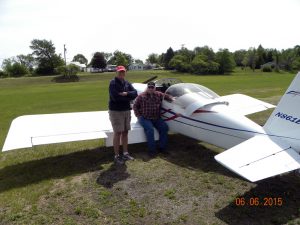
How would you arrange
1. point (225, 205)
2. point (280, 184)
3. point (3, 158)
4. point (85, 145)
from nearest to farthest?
1. point (225, 205)
2. point (280, 184)
3. point (3, 158)
4. point (85, 145)

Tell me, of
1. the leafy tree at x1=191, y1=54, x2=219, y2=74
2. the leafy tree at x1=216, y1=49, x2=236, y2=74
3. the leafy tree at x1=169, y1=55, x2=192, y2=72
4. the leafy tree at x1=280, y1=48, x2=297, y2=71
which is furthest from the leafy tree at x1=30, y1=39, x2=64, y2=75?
the leafy tree at x1=280, y1=48, x2=297, y2=71

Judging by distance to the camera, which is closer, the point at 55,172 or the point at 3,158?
the point at 55,172

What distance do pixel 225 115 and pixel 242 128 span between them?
1.63ft

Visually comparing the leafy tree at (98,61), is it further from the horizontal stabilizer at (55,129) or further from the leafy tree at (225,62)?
the horizontal stabilizer at (55,129)

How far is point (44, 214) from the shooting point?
4402 millimetres

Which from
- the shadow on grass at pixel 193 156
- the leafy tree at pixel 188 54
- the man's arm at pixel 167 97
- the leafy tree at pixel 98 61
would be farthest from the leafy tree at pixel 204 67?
the man's arm at pixel 167 97

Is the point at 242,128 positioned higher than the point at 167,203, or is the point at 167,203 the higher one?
the point at 242,128

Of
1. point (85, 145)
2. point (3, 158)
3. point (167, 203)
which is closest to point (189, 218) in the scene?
point (167, 203)

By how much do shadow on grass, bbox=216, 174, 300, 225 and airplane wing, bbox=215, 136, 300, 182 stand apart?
24.9 inches

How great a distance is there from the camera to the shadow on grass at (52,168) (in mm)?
5651

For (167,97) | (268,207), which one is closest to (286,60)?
(167,97)

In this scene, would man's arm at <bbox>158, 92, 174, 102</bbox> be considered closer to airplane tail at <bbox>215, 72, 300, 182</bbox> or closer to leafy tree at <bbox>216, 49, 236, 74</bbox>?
airplane tail at <bbox>215, 72, 300, 182</bbox>

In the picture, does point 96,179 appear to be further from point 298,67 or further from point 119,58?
point 298,67

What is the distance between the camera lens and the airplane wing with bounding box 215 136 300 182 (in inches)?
155
